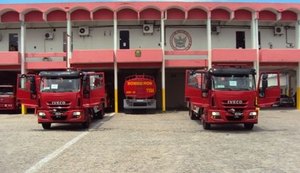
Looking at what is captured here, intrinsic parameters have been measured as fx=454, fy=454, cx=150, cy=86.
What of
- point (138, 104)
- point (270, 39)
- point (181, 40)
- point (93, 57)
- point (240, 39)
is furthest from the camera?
point (270, 39)

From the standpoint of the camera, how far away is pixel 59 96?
19.6 meters

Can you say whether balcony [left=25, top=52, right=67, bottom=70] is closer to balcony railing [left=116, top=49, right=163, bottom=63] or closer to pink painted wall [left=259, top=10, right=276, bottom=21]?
balcony railing [left=116, top=49, right=163, bottom=63]

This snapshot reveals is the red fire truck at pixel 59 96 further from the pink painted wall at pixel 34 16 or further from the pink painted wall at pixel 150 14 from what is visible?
the pink painted wall at pixel 34 16

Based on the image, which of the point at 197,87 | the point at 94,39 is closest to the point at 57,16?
the point at 94,39

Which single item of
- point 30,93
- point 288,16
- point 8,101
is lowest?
point 8,101

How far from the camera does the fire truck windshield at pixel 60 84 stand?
2002cm

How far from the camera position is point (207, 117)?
62.3ft

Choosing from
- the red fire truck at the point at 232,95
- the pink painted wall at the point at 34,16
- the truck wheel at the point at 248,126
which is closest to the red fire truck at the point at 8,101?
the pink painted wall at the point at 34,16

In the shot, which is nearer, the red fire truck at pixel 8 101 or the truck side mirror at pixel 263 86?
the truck side mirror at pixel 263 86

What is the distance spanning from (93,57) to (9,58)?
5846 mm

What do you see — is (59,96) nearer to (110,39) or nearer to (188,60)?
(188,60)

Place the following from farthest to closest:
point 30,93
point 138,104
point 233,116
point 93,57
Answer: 1. point 93,57
2. point 138,104
3. point 30,93
4. point 233,116

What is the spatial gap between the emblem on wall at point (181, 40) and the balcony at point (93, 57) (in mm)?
5886

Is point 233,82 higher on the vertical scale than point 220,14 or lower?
lower
